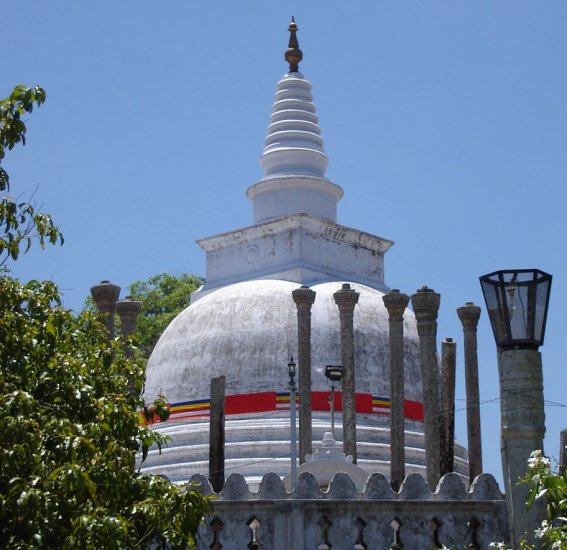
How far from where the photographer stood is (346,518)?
70.8 feet

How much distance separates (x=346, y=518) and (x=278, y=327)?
15617mm

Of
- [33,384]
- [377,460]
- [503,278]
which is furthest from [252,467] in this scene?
[503,278]

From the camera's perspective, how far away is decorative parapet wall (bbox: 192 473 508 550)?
2138 cm

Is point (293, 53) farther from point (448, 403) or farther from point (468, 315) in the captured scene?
point (448, 403)

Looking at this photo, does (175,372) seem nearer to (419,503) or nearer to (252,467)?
(252,467)

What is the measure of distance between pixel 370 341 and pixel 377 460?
13.4ft

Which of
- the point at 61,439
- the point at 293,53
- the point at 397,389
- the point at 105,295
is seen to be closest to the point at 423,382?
the point at 397,389

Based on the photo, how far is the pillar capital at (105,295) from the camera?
30.5m

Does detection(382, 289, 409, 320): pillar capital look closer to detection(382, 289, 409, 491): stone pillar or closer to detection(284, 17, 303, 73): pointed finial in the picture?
detection(382, 289, 409, 491): stone pillar

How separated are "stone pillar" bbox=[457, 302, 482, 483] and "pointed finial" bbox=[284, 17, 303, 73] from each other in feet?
51.1

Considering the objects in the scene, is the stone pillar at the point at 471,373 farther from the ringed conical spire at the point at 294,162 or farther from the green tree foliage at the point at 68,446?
the green tree foliage at the point at 68,446

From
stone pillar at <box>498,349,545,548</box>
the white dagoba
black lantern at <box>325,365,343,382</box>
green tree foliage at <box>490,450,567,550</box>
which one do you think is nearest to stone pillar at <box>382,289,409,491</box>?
black lantern at <box>325,365,343,382</box>

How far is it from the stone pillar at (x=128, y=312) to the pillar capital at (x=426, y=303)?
6.37 meters

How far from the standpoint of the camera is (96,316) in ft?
A: 60.1
